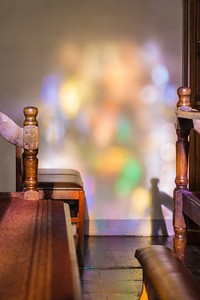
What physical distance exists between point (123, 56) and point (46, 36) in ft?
2.31

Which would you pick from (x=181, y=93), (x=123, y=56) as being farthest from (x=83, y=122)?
(x=181, y=93)

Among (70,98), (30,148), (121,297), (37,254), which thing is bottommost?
(121,297)

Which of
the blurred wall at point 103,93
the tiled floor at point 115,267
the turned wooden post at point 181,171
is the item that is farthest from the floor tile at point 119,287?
the blurred wall at point 103,93

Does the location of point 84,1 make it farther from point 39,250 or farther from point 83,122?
point 39,250

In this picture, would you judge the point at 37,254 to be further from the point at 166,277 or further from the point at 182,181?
the point at 182,181

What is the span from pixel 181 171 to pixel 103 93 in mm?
1645

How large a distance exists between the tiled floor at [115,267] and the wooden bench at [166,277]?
3.04 feet

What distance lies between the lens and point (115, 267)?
4.05 meters

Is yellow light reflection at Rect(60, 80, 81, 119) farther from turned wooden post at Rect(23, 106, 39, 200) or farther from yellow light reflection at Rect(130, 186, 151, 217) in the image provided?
turned wooden post at Rect(23, 106, 39, 200)

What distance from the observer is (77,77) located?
4.95m

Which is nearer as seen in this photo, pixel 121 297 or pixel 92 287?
pixel 121 297

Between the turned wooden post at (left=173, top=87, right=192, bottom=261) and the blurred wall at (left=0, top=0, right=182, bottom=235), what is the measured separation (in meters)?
1.47

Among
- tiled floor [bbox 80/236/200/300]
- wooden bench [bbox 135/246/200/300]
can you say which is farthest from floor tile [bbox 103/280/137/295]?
wooden bench [bbox 135/246/200/300]

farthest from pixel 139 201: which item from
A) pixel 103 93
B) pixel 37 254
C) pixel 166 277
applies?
pixel 37 254
